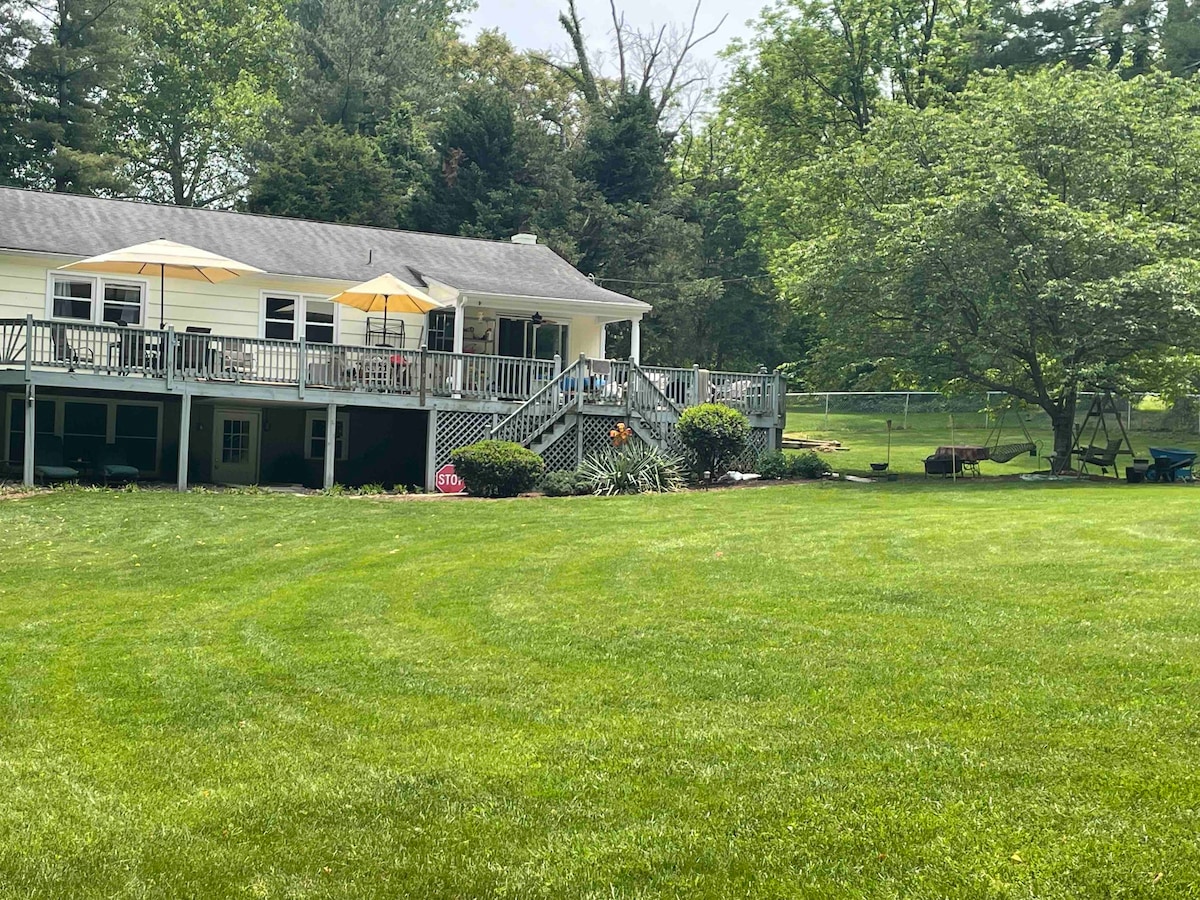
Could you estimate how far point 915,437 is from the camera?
34.1m

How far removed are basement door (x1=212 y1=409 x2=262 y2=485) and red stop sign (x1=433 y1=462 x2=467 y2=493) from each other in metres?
5.41

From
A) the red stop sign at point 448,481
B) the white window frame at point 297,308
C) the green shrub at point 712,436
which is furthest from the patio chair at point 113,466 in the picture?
the green shrub at point 712,436

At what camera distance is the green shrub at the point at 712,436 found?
20.4 m

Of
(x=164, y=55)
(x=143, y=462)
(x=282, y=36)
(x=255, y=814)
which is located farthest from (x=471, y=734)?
(x=282, y=36)

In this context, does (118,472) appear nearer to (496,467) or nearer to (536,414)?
(496,467)

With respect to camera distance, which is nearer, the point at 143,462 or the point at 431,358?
the point at 431,358

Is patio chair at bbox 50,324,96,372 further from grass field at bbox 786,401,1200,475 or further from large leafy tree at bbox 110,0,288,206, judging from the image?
large leafy tree at bbox 110,0,288,206

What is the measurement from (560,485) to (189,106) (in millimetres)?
36243

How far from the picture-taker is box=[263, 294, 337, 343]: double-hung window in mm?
22703

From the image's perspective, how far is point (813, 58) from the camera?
4281cm

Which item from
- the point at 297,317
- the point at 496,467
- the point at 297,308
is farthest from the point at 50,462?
the point at 496,467

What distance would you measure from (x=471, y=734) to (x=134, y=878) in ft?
6.42

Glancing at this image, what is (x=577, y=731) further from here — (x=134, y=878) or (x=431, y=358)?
(x=431, y=358)

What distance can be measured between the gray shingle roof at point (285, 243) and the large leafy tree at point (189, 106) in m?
22.8
